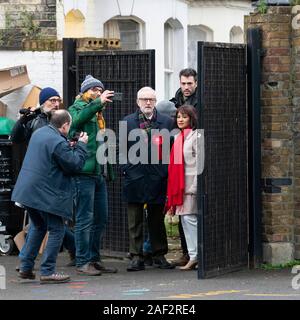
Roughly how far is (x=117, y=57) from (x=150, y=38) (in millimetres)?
6021

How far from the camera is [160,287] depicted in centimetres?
1298

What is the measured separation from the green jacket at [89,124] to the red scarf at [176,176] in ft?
2.61

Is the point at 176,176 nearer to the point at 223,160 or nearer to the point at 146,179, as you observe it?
the point at 146,179

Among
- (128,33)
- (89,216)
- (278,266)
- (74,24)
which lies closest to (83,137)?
(89,216)

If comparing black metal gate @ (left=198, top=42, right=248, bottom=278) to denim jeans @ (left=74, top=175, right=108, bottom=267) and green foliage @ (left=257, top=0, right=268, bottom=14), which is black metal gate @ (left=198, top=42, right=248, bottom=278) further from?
denim jeans @ (left=74, top=175, right=108, bottom=267)

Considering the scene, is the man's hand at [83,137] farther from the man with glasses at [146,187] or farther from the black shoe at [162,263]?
the black shoe at [162,263]

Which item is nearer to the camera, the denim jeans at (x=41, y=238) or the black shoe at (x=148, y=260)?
the denim jeans at (x=41, y=238)

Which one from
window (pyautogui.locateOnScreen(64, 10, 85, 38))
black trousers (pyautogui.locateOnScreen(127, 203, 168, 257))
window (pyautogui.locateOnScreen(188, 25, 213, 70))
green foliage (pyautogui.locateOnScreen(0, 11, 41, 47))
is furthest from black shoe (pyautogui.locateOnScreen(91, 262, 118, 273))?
window (pyautogui.locateOnScreen(188, 25, 213, 70))

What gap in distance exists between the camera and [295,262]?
47.1 ft

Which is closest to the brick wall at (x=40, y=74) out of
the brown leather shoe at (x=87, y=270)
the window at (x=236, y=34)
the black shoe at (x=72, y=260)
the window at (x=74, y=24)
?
the window at (x=74, y=24)

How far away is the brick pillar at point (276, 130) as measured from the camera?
14.2 metres

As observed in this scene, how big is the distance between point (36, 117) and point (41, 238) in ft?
6.65

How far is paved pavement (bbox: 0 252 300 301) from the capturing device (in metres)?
12.2

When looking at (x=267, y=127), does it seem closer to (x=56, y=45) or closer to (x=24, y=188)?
A: (x=24, y=188)
